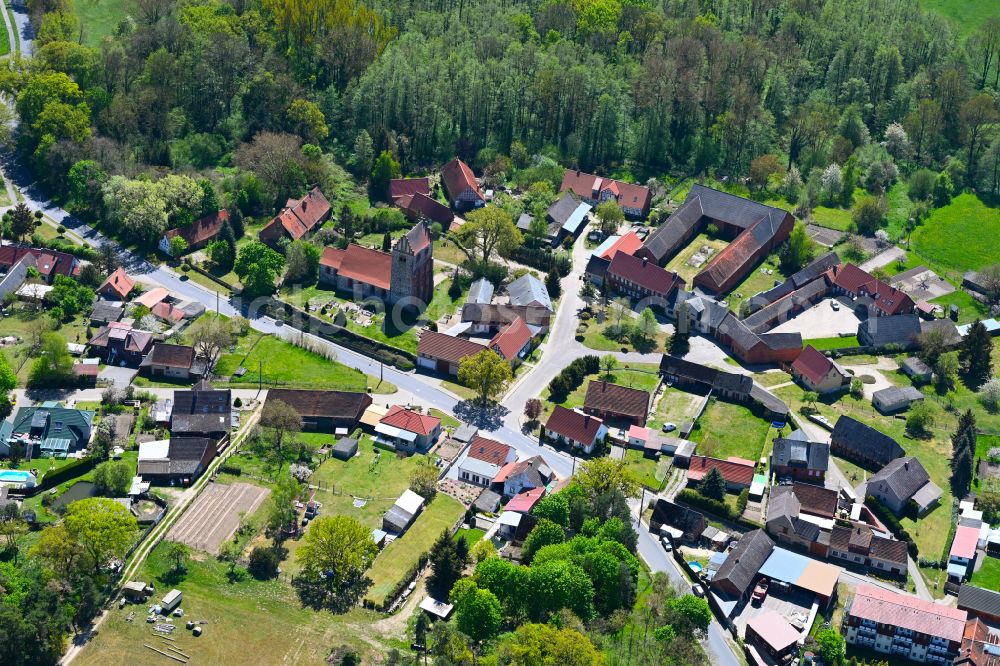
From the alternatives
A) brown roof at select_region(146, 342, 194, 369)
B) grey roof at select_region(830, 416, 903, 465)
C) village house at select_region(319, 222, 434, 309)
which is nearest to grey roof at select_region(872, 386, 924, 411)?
grey roof at select_region(830, 416, 903, 465)

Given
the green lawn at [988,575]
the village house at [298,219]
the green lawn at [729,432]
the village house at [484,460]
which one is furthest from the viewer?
the village house at [298,219]

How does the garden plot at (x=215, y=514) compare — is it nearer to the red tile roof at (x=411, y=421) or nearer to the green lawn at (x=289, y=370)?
the red tile roof at (x=411, y=421)

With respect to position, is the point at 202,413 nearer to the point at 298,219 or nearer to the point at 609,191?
the point at 298,219

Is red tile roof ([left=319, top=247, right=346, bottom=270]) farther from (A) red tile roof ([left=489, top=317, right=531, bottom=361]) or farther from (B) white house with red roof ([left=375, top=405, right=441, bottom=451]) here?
(B) white house with red roof ([left=375, top=405, right=441, bottom=451])

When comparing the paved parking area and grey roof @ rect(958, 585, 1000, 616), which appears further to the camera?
the paved parking area

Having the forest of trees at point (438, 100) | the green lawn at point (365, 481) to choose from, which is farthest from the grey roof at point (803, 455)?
the forest of trees at point (438, 100)

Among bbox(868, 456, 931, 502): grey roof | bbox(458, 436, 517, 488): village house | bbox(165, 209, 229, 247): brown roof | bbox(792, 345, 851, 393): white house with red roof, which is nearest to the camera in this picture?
bbox(868, 456, 931, 502): grey roof

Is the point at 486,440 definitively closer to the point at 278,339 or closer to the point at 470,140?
the point at 278,339
